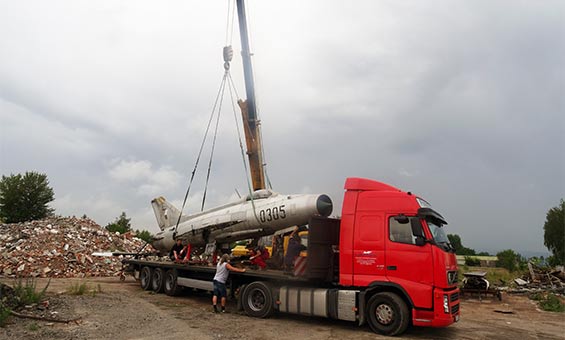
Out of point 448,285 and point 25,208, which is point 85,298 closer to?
point 448,285

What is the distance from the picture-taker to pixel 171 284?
14391mm

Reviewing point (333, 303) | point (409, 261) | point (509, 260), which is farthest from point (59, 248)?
point (509, 260)

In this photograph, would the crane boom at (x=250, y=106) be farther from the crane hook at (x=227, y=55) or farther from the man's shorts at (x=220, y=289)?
the man's shorts at (x=220, y=289)

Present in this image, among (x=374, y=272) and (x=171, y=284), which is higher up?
(x=374, y=272)

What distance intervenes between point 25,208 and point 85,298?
126 feet

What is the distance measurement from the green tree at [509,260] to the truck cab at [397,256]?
75.2 feet

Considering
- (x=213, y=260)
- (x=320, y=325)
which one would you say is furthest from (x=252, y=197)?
(x=320, y=325)

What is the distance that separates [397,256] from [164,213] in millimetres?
11841

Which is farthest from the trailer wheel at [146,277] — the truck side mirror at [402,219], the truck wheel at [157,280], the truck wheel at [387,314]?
the truck side mirror at [402,219]

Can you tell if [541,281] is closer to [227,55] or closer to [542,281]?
[542,281]

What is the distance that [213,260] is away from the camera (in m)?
13.8

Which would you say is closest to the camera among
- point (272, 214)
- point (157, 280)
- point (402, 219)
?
point (402, 219)

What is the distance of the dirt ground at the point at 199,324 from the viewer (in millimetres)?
8484

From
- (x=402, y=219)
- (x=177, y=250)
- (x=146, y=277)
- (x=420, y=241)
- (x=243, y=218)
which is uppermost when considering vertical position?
(x=243, y=218)
